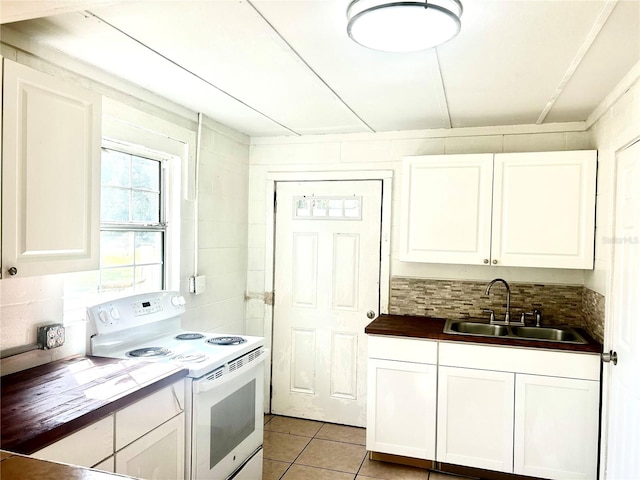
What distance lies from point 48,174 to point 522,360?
2.64 metres

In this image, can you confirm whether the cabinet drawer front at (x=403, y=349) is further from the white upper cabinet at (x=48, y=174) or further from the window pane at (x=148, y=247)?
the white upper cabinet at (x=48, y=174)

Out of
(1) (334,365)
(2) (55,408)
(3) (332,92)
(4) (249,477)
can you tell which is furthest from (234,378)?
(3) (332,92)

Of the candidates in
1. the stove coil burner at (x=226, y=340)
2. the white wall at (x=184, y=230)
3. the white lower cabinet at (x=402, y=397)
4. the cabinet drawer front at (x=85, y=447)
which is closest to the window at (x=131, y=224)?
the white wall at (x=184, y=230)

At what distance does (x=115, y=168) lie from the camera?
2.66 m

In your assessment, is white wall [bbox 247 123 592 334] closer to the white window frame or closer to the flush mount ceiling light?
the white window frame

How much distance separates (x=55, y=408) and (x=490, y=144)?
308 centimetres

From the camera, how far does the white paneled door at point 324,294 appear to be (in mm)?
3717

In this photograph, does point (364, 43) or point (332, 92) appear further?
point (332, 92)

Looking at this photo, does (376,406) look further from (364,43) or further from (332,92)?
(364,43)

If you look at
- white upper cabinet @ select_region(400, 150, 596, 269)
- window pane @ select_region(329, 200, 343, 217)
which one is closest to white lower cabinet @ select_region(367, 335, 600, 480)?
white upper cabinet @ select_region(400, 150, 596, 269)

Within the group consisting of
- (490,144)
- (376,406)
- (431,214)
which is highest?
(490,144)

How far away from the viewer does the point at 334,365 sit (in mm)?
3791

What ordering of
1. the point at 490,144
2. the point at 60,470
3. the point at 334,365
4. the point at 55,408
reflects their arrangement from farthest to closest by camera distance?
the point at 334,365 → the point at 490,144 → the point at 55,408 → the point at 60,470

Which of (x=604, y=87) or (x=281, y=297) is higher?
(x=604, y=87)
